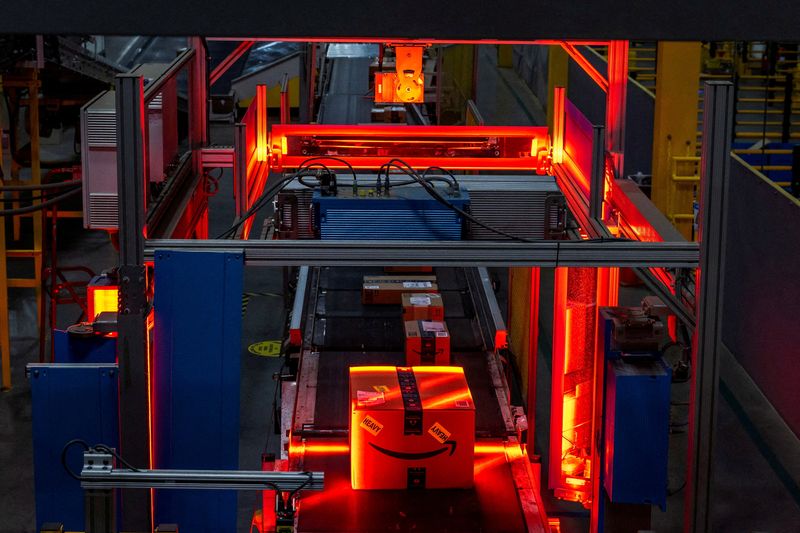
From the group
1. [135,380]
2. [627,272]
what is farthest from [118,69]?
[135,380]

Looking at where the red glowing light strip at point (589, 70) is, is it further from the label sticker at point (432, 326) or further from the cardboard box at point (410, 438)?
the cardboard box at point (410, 438)

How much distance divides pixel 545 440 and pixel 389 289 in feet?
6.27

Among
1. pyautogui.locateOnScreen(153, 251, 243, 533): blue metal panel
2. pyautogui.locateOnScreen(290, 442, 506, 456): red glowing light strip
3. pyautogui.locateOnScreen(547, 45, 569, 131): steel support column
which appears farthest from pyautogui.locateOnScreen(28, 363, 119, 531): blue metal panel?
pyautogui.locateOnScreen(547, 45, 569, 131): steel support column

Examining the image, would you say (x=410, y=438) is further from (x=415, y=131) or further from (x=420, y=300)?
(x=420, y=300)

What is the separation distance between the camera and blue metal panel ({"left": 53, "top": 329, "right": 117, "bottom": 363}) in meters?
6.76

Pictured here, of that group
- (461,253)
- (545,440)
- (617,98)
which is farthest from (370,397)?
(545,440)

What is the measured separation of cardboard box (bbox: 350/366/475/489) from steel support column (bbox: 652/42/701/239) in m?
7.68

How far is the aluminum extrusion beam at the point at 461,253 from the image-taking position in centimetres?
580

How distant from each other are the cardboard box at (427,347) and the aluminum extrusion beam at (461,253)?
3.12 m

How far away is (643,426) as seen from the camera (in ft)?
20.0

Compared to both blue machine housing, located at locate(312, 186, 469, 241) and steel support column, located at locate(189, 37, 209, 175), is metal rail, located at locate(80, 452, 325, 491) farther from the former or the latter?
steel support column, located at locate(189, 37, 209, 175)

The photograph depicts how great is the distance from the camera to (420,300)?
10031 mm

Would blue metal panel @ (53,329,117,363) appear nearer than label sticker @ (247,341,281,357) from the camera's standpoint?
Yes

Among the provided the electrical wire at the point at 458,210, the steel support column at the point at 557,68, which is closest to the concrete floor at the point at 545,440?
the electrical wire at the point at 458,210
